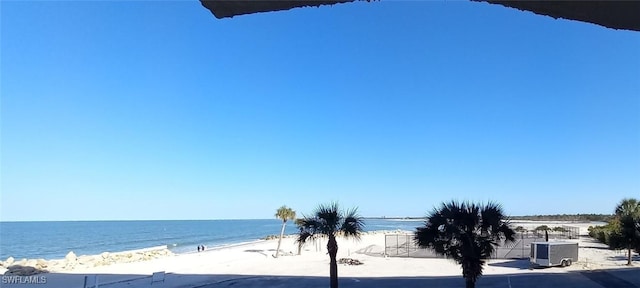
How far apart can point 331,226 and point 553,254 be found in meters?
17.8

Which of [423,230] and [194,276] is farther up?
[423,230]

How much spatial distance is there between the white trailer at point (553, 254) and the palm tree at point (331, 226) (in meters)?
16.0

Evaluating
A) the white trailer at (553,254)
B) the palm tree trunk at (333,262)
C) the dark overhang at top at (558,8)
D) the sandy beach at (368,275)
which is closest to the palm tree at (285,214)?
the sandy beach at (368,275)

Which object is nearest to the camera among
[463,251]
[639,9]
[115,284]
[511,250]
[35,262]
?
[639,9]

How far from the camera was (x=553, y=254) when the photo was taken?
29.0 metres

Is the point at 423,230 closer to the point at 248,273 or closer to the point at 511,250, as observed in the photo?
the point at 248,273

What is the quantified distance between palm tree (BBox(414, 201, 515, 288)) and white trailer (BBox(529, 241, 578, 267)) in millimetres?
14900

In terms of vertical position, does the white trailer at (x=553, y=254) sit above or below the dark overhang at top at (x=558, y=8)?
below

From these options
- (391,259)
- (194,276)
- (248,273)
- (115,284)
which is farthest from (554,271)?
(115,284)

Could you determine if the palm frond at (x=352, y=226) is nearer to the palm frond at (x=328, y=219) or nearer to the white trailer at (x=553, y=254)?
the palm frond at (x=328, y=219)

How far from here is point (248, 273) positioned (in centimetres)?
2977

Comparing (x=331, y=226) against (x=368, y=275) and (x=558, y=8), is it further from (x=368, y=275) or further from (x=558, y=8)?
(x=558, y=8)

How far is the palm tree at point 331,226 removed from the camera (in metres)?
18.8

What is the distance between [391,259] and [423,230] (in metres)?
20.4
